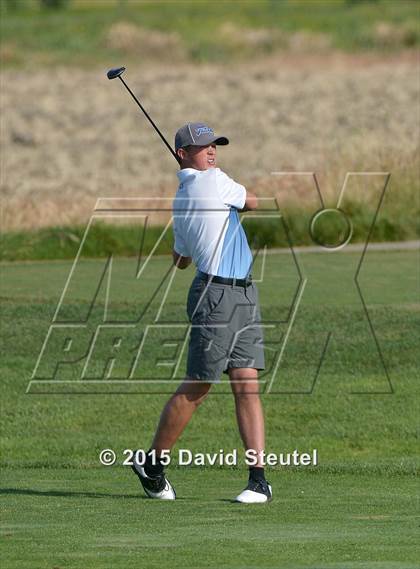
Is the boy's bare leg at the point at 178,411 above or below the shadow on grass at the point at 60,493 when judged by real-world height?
above

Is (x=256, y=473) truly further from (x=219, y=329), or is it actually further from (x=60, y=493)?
(x=60, y=493)

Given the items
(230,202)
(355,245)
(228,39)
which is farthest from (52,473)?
(228,39)

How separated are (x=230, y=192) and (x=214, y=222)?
173 millimetres

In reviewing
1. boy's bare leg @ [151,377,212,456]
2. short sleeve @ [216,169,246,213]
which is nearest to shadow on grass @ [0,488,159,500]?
boy's bare leg @ [151,377,212,456]

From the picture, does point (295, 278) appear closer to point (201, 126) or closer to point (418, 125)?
point (201, 126)

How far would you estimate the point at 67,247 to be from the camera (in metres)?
21.6

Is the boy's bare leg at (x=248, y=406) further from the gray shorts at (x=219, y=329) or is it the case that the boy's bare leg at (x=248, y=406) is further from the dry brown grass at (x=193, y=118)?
the dry brown grass at (x=193, y=118)

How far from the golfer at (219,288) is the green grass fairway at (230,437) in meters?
0.53

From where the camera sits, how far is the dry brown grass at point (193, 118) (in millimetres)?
26953

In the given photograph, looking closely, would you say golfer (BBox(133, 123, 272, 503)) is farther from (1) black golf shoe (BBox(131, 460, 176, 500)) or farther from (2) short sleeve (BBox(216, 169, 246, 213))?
(1) black golf shoe (BBox(131, 460, 176, 500))

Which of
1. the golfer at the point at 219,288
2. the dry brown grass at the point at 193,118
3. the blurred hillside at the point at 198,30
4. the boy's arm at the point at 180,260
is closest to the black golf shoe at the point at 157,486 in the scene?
the golfer at the point at 219,288

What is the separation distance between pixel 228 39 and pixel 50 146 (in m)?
23.7

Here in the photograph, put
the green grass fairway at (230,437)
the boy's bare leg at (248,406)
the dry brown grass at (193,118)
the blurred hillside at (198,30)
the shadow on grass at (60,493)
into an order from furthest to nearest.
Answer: the blurred hillside at (198,30) → the dry brown grass at (193,118) → the shadow on grass at (60,493) → the boy's bare leg at (248,406) → the green grass fairway at (230,437)

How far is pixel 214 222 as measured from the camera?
8422 millimetres
